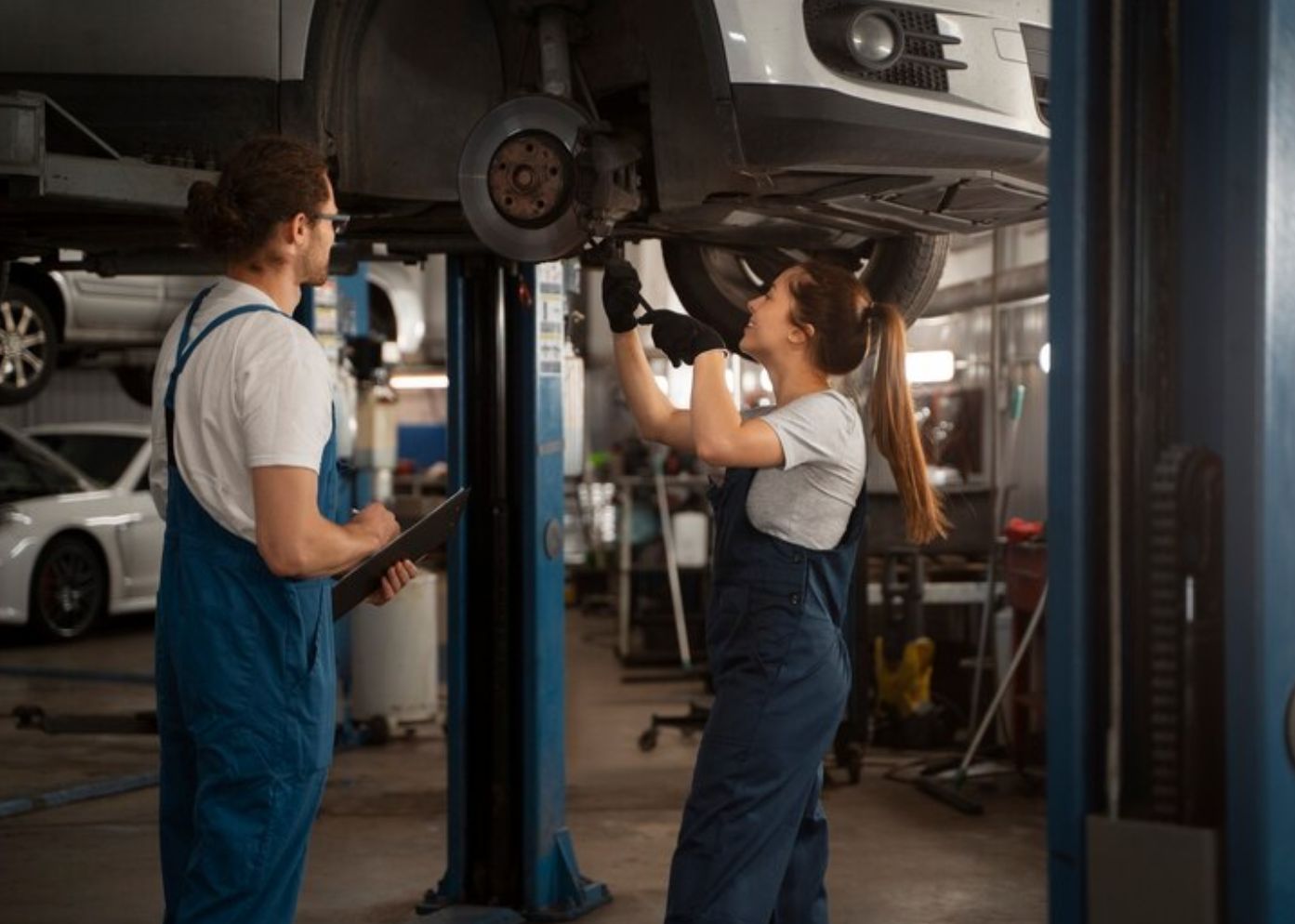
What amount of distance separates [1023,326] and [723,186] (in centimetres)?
677

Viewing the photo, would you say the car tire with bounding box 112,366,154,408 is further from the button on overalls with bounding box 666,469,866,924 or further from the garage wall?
the button on overalls with bounding box 666,469,866,924

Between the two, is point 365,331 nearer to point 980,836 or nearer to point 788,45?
point 980,836

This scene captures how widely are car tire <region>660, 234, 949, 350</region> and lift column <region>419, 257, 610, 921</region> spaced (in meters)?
0.34

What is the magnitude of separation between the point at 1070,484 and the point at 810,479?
122 cm

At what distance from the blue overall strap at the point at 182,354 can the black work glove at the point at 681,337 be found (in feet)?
2.76

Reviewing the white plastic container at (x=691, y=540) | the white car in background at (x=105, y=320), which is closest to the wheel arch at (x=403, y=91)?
the white car in background at (x=105, y=320)

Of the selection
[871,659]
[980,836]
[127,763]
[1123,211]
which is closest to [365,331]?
[127,763]

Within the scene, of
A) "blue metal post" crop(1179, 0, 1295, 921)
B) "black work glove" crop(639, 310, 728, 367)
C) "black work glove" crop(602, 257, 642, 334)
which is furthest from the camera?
"black work glove" crop(602, 257, 642, 334)

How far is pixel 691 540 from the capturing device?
30.9 feet

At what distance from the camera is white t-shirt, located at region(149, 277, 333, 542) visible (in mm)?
2234

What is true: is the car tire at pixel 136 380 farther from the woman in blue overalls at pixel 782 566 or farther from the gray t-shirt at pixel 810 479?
the gray t-shirt at pixel 810 479

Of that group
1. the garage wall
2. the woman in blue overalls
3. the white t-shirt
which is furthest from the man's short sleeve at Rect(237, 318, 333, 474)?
the garage wall

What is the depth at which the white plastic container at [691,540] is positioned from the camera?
938cm

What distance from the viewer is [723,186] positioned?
319 cm
